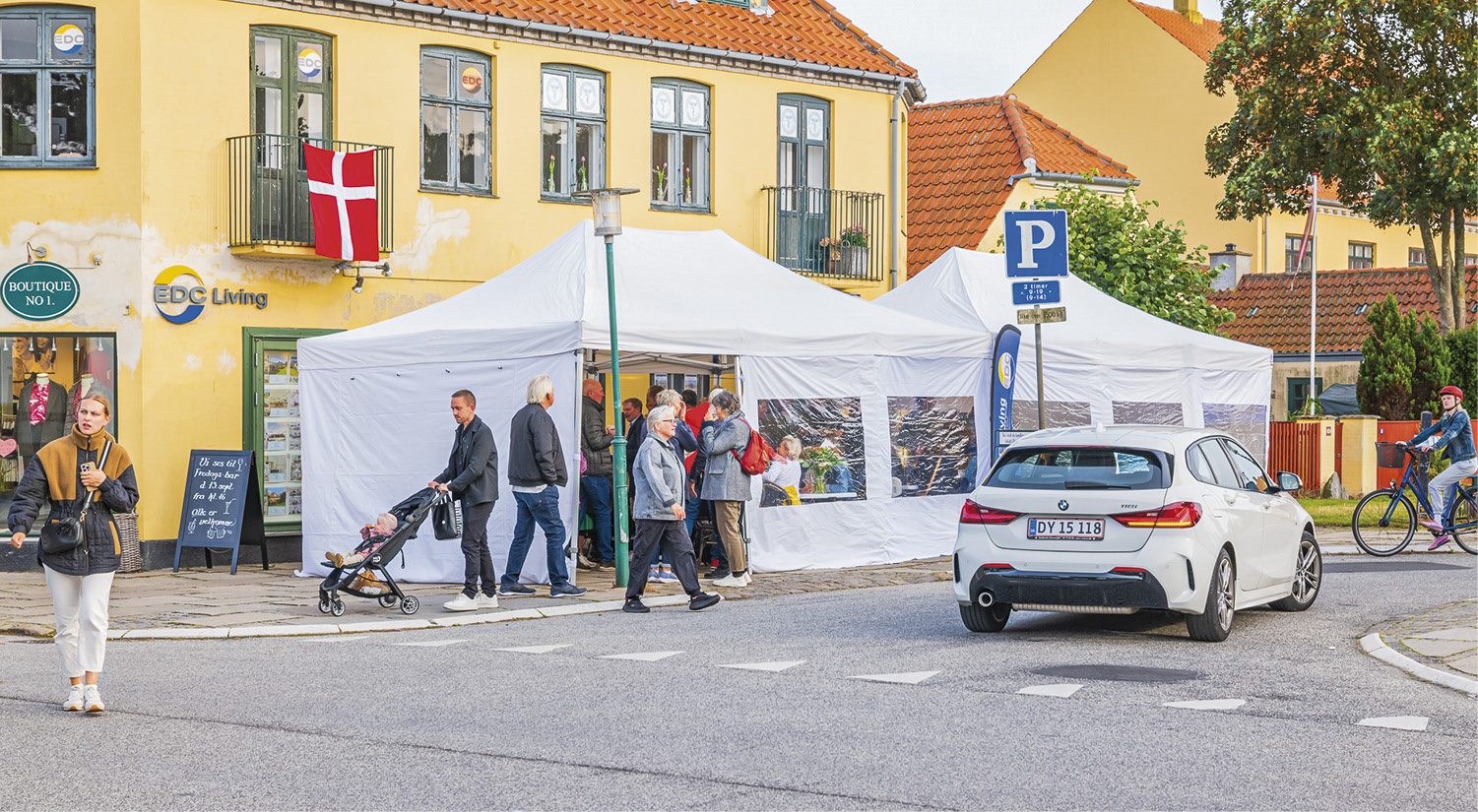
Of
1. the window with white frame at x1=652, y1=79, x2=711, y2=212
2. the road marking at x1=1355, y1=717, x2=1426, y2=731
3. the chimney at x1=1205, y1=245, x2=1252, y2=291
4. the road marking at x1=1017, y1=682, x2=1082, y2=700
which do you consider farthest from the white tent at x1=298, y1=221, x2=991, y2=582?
the chimney at x1=1205, y1=245, x2=1252, y2=291

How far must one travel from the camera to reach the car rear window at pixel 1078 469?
1118 cm

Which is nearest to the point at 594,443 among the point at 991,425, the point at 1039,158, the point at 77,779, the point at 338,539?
the point at 338,539

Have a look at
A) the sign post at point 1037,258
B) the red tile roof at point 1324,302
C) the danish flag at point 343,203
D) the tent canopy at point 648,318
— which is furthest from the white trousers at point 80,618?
the red tile roof at point 1324,302

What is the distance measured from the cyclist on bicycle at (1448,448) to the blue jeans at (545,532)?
9.86 m

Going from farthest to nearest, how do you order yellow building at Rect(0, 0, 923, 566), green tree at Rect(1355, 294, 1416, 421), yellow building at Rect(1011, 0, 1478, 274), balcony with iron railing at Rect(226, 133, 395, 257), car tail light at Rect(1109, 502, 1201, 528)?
yellow building at Rect(1011, 0, 1478, 274) < green tree at Rect(1355, 294, 1416, 421) < balcony with iron railing at Rect(226, 133, 395, 257) < yellow building at Rect(0, 0, 923, 566) < car tail light at Rect(1109, 502, 1201, 528)

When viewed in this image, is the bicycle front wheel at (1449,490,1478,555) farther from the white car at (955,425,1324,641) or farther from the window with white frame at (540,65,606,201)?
the window with white frame at (540,65,606,201)

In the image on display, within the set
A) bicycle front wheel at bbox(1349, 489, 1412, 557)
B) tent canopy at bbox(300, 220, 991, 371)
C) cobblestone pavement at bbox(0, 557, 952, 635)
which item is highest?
tent canopy at bbox(300, 220, 991, 371)

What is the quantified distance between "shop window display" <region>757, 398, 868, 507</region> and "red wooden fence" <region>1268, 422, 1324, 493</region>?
14787 millimetres

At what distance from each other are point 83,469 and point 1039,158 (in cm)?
2910

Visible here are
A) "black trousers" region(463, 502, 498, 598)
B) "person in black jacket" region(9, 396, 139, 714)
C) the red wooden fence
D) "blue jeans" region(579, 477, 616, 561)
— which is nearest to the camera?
"person in black jacket" region(9, 396, 139, 714)

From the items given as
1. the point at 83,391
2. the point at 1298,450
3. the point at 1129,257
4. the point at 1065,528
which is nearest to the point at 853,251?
the point at 1129,257

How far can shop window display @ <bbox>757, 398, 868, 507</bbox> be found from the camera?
16.6 meters

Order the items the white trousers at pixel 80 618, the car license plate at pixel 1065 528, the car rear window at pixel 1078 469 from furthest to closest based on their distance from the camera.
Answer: the car rear window at pixel 1078 469, the car license plate at pixel 1065 528, the white trousers at pixel 80 618

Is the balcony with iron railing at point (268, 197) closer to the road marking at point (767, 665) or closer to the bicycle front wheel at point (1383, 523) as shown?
the road marking at point (767, 665)
